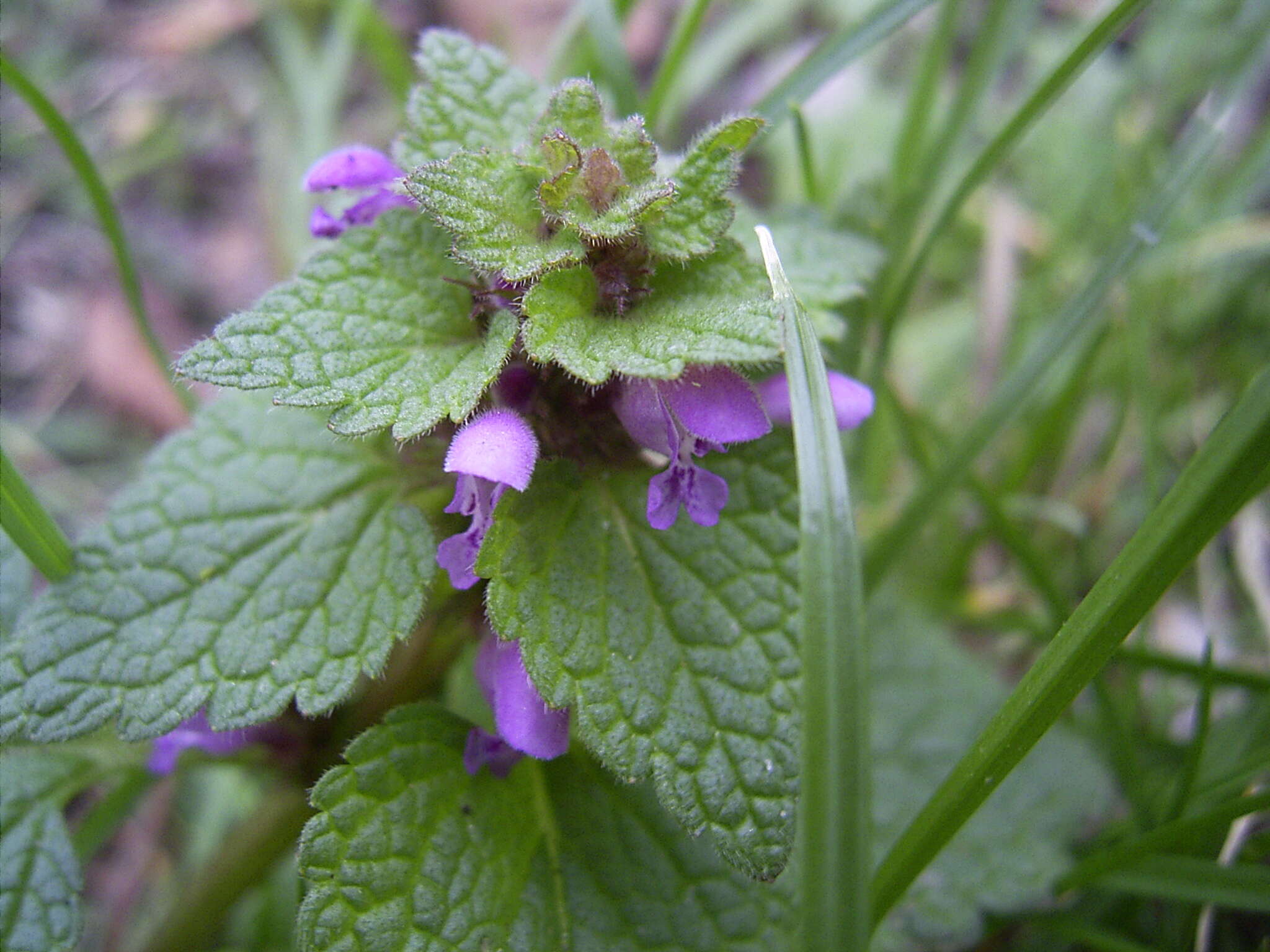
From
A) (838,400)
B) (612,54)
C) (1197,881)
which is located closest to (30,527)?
(838,400)

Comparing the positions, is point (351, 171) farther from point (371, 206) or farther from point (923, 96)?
point (923, 96)

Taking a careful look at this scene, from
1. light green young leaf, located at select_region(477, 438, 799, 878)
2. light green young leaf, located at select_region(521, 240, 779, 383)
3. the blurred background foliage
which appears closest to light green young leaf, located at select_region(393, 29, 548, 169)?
light green young leaf, located at select_region(521, 240, 779, 383)

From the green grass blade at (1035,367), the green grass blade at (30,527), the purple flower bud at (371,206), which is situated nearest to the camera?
the green grass blade at (30,527)

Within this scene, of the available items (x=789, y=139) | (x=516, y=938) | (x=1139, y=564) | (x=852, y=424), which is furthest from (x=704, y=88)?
(x=516, y=938)

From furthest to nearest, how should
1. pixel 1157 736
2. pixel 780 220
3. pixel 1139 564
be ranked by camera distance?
pixel 1157 736, pixel 780 220, pixel 1139 564

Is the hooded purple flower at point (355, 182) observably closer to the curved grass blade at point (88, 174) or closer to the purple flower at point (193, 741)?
the curved grass blade at point (88, 174)

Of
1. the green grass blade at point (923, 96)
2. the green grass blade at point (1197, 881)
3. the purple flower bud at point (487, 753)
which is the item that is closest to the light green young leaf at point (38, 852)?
the purple flower bud at point (487, 753)

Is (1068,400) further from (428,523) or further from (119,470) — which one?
(119,470)
